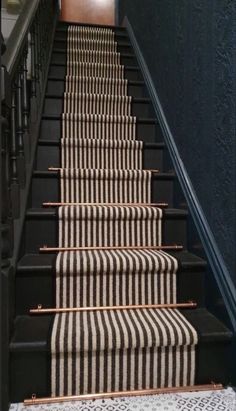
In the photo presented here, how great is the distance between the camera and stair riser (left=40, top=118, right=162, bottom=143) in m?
2.20

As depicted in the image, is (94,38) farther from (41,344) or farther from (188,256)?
(41,344)

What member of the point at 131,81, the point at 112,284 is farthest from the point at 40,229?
the point at 131,81

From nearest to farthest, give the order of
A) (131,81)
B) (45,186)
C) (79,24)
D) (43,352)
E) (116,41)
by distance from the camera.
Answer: (43,352), (45,186), (131,81), (116,41), (79,24)

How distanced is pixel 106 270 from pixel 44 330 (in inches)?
13.1

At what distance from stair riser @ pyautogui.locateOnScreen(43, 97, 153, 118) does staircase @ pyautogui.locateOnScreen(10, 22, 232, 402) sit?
29mm

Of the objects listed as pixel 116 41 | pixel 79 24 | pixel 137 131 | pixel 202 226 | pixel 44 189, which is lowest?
pixel 202 226

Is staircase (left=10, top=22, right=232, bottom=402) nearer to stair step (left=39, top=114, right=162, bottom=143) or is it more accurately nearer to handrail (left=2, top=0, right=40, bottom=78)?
stair step (left=39, top=114, right=162, bottom=143)

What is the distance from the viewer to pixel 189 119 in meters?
1.76

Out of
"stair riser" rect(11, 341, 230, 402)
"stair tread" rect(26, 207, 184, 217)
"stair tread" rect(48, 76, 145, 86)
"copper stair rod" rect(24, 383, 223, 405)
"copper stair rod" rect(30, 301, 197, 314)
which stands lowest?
"copper stair rod" rect(24, 383, 223, 405)

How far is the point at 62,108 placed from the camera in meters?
2.44

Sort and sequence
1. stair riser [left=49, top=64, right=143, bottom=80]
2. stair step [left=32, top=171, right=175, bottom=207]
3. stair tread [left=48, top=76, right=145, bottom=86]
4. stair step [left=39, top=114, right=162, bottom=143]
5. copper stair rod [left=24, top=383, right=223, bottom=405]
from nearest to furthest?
copper stair rod [left=24, top=383, right=223, bottom=405] → stair step [left=32, top=171, right=175, bottom=207] → stair step [left=39, top=114, right=162, bottom=143] → stair tread [left=48, top=76, right=145, bottom=86] → stair riser [left=49, top=64, right=143, bottom=80]

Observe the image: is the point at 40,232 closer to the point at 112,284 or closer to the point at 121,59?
the point at 112,284

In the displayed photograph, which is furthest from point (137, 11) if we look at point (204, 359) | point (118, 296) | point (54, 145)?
point (204, 359)

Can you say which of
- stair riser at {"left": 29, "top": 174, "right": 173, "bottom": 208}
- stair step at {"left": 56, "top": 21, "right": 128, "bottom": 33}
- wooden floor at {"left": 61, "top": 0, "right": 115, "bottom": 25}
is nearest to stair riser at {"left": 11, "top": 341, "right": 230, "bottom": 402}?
stair riser at {"left": 29, "top": 174, "right": 173, "bottom": 208}
